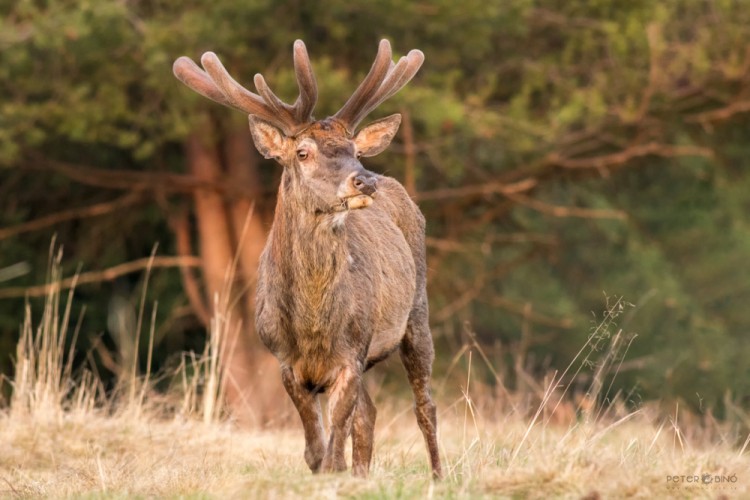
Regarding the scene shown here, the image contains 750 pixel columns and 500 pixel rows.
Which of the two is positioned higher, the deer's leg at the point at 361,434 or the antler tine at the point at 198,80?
the antler tine at the point at 198,80

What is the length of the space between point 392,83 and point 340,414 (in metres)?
1.92

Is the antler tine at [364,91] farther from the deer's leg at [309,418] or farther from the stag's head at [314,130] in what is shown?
the deer's leg at [309,418]

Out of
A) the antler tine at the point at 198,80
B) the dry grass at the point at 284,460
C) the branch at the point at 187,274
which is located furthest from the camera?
the branch at the point at 187,274

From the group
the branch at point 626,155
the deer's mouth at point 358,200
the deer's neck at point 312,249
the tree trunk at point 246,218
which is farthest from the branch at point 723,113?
the deer's mouth at point 358,200

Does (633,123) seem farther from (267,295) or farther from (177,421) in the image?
(267,295)

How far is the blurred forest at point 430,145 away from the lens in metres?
13.8

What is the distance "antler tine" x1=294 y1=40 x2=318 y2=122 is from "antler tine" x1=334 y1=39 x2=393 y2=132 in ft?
0.52

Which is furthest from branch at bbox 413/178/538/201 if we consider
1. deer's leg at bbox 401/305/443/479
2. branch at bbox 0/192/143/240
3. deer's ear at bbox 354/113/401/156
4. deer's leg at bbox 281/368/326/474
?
deer's leg at bbox 281/368/326/474

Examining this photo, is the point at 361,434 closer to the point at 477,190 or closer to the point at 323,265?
the point at 323,265

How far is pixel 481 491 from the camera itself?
579 centimetres

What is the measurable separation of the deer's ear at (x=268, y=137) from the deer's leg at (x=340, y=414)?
1187 mm

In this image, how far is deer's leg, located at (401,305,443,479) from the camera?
7777 mm

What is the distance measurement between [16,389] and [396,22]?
6.48 meters

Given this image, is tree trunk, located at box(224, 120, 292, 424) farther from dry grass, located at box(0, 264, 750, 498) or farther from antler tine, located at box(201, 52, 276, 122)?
antler tine, located at box(201, 52, 276, 122)
